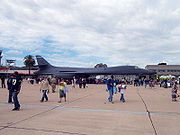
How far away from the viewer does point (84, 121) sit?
5.25 m

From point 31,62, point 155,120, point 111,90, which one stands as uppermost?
point 31,62

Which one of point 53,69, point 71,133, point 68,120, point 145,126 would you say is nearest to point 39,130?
point 71,133

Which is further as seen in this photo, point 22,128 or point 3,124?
point 3,124

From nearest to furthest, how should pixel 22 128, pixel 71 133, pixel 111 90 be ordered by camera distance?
pixel 71 133
pixel 22 128
pixel 111 90

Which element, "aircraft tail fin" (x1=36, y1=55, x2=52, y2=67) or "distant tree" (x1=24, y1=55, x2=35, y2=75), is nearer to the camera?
"aircraft tail fin" (x1=36, y1=55, x2=52, y2=67)

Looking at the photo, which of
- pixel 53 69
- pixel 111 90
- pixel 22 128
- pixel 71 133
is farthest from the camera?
pixel 53 69

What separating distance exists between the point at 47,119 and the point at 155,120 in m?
3.63

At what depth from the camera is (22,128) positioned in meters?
4.43

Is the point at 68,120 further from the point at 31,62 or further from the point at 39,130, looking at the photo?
the point at 31,62

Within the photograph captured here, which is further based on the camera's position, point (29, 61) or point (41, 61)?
point (29, 61)

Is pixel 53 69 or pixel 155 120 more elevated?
pixel 53 69

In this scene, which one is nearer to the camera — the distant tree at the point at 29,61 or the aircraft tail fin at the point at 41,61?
the aircraft tail fin at the point at 41,61

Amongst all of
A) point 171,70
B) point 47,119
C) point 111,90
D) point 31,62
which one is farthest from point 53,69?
point 171,70

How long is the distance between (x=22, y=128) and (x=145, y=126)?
349cm
